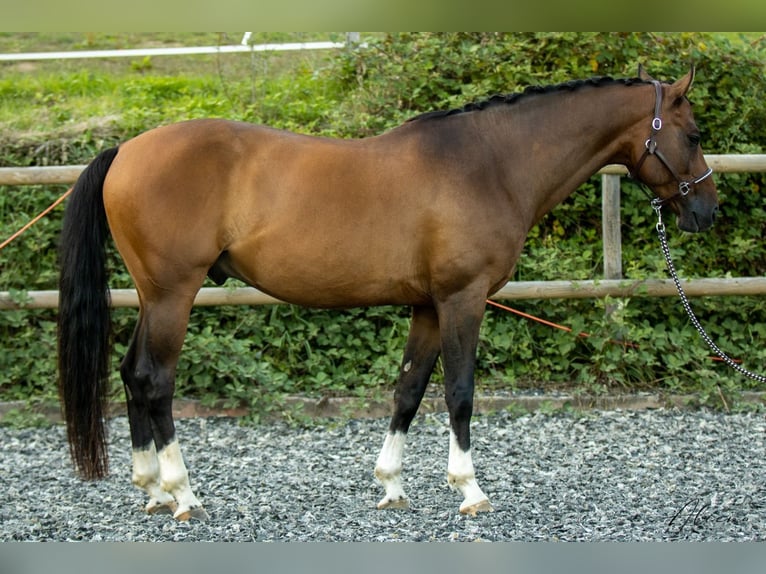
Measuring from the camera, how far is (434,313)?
15.5 feet

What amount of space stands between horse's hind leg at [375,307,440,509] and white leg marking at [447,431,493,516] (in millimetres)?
291

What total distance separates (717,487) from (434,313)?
1.76 m

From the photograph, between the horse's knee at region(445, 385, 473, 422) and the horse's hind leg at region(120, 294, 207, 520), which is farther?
the horse's knee at region(445, 385, 473, 422)

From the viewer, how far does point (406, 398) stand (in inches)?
184

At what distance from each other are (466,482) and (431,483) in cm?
58

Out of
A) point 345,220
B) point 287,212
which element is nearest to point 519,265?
point 345,220

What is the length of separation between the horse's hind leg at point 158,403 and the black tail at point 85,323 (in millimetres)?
154

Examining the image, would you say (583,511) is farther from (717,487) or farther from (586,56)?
(586,56)

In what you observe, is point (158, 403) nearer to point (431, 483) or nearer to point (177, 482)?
point (177, 482)

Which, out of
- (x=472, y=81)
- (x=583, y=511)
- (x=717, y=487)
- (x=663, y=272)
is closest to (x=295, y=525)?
(x=583, y=511)

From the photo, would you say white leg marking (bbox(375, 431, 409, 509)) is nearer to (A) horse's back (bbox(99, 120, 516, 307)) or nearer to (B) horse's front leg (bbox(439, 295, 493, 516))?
(B) horse's front leg (bbox(439, 295, 493, 516))

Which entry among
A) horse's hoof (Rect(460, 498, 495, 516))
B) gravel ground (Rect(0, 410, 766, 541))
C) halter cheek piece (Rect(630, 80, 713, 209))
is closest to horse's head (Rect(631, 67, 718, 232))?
halter cheek piece (Rect(630, 80, 713, 209))

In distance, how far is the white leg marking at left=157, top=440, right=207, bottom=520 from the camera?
4426 millimetres

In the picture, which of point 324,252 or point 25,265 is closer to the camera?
point 324,252
